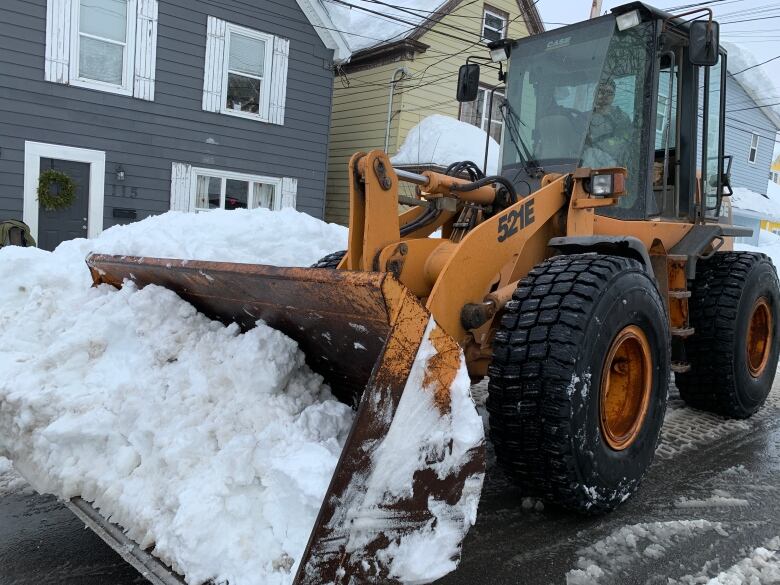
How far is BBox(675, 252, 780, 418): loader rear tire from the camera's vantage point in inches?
196

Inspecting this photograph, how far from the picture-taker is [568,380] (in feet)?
9.45

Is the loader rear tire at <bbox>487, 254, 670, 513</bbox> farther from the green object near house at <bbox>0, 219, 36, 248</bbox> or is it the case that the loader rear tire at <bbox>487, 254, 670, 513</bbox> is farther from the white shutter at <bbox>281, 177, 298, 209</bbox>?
the white shutter at <bbox>281, 177, 298, 209</bbox>

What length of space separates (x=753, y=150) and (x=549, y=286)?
26265mm

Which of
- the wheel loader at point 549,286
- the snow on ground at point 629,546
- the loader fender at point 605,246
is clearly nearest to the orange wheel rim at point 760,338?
the wheel loader at point 549,286

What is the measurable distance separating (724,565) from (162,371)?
2.70 metres

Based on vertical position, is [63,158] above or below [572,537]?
above

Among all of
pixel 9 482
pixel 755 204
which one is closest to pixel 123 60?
pixel 9 482

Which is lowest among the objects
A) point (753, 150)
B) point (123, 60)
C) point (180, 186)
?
point (180, 186)

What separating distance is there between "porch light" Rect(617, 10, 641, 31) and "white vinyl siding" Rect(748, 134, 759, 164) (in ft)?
80.1

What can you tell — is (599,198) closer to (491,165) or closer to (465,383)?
(465,383)

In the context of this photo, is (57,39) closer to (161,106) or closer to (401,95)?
(161,106)

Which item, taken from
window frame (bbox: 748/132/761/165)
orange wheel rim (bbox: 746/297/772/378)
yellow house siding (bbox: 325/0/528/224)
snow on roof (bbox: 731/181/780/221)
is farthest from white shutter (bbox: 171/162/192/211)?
window frame (bbox: 748/132/761/165)

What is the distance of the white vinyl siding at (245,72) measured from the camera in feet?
38.2

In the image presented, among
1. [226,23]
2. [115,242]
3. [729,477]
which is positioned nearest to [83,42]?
[226,23]
